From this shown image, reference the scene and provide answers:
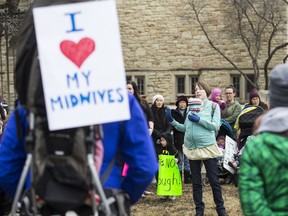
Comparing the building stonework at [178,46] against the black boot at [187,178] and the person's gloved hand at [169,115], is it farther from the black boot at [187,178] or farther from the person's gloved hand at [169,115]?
the person's gloved hand at [169,115]

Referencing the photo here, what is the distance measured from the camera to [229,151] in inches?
376

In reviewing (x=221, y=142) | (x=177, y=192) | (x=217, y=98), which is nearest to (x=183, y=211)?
(x=177, y=192)

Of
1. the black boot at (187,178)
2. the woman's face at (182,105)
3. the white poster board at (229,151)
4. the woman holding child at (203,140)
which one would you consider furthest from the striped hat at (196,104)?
the black boot at (187,178)

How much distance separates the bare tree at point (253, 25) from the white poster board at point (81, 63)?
20726 millimetres

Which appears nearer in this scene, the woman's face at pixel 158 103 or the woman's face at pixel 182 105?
the woman's face at pixel 158 103

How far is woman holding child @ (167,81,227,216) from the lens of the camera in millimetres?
6773

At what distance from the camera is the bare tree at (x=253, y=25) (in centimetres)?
2291

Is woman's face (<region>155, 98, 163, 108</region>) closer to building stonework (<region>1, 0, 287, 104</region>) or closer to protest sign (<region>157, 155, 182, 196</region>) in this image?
protest sign (<region>157, 155, 182, 196</region>)

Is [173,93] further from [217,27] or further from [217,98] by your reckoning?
[217,98]

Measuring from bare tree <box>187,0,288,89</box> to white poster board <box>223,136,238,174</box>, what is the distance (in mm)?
13866

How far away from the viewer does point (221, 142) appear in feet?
33.6

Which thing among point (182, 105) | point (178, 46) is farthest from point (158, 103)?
point (178, 46)

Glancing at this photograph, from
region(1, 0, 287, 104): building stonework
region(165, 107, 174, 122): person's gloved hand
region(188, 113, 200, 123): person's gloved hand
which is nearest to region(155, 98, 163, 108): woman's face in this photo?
region(165, 107, 174, 122): person's gloved hand

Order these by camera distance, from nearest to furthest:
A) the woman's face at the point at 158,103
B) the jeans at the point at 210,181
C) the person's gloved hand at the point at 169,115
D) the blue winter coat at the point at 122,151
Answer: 1. the blue winter coat at the point at 122,151
2. the jeans at the point at 210,181
3. the person's gloved hand at the point at 169,115
4. the woman's face at the point at 158,103
